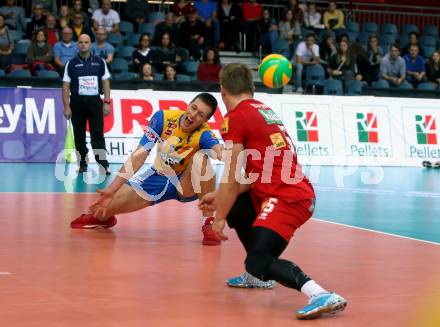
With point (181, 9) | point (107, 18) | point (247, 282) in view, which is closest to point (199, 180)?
point (247, 282)

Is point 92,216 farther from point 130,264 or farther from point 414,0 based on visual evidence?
point 414,0

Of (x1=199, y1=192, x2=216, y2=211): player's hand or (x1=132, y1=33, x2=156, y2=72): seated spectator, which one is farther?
(x1=132, y1=33, x2=156, y2=72): seated spectator

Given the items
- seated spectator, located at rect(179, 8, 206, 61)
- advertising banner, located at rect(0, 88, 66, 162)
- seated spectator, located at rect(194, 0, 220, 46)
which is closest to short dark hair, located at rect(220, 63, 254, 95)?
advertising banner, located at rect(0, 88, 66, 162)

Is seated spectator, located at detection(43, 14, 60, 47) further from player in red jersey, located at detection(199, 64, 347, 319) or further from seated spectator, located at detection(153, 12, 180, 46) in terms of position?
player in red jersey, located at detection(199, 64, 347, 319)

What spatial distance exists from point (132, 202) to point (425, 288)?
3.47m

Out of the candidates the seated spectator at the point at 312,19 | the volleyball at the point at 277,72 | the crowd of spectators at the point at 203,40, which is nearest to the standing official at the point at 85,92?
the volleyball at the point at 277,72

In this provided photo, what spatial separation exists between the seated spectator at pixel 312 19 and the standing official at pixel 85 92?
11017 millimetres

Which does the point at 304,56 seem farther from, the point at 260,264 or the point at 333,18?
the point at 260,264

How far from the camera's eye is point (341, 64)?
23.6 m

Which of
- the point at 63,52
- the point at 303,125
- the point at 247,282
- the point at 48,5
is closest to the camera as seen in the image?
the point at 247,282

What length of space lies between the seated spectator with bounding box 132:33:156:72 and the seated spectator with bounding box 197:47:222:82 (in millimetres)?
1147

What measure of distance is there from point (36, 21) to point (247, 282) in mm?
16053

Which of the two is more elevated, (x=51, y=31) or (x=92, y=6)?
(x=92, y=6)

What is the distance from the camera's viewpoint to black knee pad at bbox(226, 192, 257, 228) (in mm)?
6902
